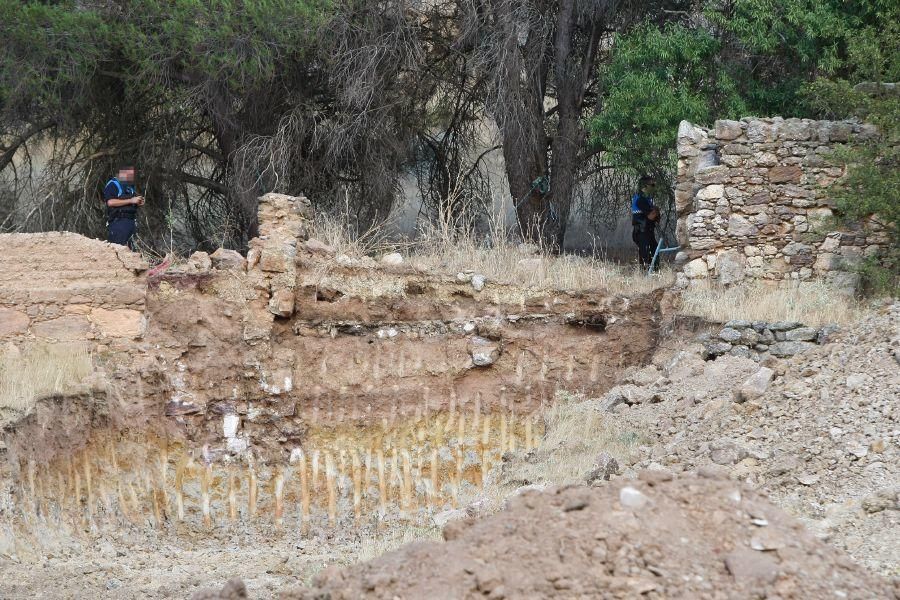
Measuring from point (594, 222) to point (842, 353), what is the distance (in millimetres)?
7690

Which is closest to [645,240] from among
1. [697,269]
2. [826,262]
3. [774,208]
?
[697,269]

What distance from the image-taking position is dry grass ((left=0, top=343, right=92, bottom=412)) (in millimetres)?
10359

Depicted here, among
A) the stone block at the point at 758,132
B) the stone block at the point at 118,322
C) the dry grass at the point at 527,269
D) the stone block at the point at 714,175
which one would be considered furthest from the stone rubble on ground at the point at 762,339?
the stone block at the point at 118,322

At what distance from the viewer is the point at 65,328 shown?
11.7 m

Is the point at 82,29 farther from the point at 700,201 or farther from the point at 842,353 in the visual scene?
the point at 842,353

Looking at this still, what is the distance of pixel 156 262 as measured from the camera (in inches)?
560

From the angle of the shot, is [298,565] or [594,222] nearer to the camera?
[298,565]

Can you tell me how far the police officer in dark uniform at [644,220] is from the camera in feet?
48.6

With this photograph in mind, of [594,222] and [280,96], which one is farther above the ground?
[280,96]

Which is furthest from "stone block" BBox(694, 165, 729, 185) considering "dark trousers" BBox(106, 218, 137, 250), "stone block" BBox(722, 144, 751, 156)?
"dark trousers" BBox(106, 218, 137, 250)

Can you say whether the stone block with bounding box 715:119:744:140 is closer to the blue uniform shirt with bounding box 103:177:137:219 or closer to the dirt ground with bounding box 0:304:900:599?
the dirt ground with bounding box 0:304:900:599

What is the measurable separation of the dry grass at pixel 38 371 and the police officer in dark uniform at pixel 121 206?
197 centimetres

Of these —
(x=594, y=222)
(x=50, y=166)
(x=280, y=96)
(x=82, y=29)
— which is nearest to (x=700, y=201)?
(x=594, y=222)

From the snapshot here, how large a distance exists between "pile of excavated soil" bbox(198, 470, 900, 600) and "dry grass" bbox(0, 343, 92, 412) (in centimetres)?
487
